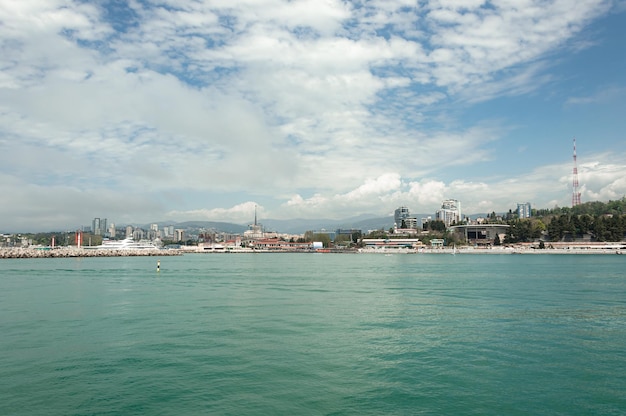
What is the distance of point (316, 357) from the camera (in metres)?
11.2

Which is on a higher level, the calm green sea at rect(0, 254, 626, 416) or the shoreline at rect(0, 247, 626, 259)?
the shoreline at rect(0, 247, 626, 259)

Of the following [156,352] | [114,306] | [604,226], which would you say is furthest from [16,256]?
[604,226]

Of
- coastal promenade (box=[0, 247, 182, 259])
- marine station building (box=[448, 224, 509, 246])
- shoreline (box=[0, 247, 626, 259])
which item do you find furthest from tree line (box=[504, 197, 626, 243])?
coastal promenade (box=[0, 247, 182, 259])

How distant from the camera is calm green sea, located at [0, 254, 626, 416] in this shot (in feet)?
27.2

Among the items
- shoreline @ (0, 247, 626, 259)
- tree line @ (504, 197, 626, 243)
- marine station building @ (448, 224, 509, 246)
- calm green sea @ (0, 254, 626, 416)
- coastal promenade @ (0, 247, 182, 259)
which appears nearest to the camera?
calm green sea @ (0, 254, 626, 416)

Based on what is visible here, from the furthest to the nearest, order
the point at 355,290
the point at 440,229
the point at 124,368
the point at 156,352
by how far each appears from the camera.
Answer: the point at 440,229 < the point at 355,290 < the point at 156,352 < the point at 124,368

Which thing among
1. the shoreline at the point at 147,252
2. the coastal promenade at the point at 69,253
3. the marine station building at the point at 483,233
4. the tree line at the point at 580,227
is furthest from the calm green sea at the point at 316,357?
the marine station building at the point at 483,233

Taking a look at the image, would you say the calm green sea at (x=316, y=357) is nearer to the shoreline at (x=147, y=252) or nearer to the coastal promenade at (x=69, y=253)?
the coastal promenade at (x=69, y=253)

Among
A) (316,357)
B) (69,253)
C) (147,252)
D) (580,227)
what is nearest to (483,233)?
(580,227)

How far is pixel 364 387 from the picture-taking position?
9062 mm

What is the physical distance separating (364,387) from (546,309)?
12.7 meters

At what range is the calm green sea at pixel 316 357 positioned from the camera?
8281mm

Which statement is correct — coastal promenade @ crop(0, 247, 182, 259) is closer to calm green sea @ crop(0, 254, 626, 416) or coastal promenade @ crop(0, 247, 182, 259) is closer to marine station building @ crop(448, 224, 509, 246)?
calm green sea @ crop(0, 254, 626, 416)

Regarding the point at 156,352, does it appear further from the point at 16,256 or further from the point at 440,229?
the point at 440,229
